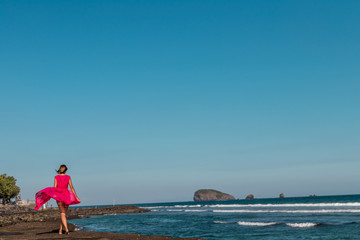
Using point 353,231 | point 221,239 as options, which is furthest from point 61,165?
point 353,231

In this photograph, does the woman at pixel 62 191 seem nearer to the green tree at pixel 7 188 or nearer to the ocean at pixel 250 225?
the ocean at pixel 250 225

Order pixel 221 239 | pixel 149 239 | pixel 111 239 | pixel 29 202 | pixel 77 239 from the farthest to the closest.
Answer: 1. pixel 29 202
2. pixel 221 239
3. pixel 149 239
4. pixel 111 239
5. pixel 77 239

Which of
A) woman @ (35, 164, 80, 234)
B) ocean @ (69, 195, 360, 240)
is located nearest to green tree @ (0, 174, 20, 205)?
ocean @ (69, 195, 360, 240)

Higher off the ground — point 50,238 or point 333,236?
point 50,238

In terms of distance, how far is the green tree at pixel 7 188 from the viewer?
A: 77312 mm

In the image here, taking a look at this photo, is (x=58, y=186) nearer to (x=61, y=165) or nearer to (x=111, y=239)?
(x=61, y=165)

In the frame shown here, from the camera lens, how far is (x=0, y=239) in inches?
456

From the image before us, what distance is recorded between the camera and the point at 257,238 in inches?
862

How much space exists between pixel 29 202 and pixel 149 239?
3616 inches

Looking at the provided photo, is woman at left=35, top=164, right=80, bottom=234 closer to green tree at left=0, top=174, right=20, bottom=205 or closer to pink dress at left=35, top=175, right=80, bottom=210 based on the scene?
pink dress at left=35, top=175, right=80, bottom=210

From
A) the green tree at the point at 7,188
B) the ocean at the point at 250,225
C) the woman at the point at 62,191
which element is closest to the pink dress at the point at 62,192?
the woman at the point at 62,191

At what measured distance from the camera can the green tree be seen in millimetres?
77312

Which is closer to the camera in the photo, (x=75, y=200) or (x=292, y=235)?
(x=75, y=200)

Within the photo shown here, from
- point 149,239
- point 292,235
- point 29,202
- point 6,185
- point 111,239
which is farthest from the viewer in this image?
point 29,202
